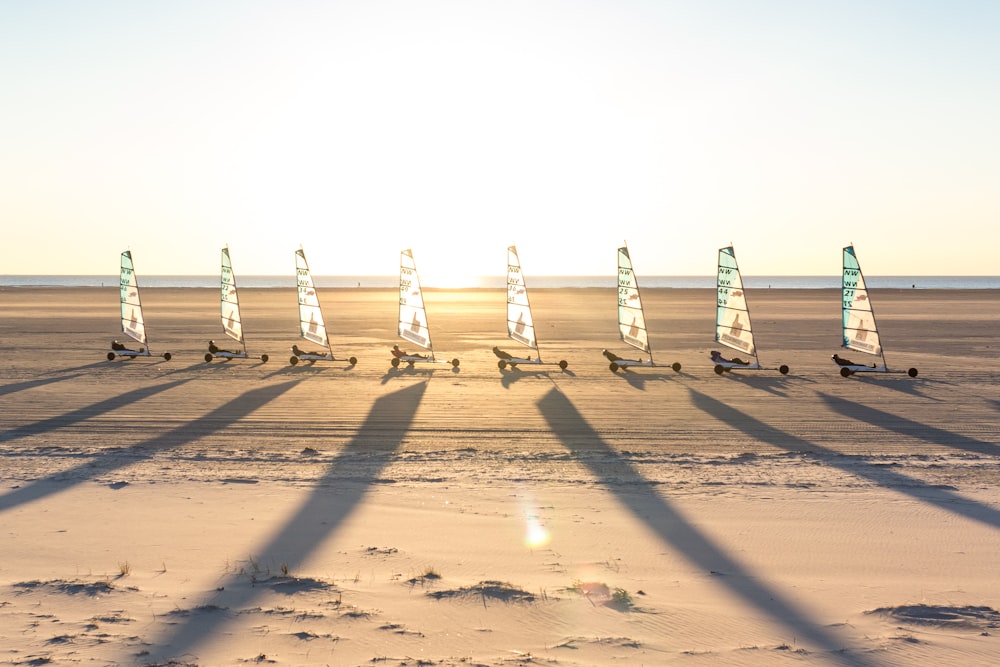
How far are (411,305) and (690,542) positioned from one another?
19247 mm

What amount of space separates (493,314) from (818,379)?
3205 cm

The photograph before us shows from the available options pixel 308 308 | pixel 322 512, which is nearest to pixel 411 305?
pixel 308 308

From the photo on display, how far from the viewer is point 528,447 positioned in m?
13.6

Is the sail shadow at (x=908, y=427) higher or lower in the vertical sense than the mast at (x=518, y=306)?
lower

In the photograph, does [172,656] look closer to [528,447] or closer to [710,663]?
[710,663]

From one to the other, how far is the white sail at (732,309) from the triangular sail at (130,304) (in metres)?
18.7

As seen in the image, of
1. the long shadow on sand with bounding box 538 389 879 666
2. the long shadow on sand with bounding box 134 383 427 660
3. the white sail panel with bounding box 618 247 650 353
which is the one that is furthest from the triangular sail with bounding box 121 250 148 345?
the long shadow on sand with bounding box 538 389 879 666

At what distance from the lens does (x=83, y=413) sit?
1633cm

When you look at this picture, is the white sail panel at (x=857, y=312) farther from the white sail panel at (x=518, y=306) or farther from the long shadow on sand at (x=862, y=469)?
the white sail panel at (x=518, y=306)

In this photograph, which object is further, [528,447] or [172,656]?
[528,447]

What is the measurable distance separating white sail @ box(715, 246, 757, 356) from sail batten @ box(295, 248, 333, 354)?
41.8 feet

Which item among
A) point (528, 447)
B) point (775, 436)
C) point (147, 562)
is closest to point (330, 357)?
point (528, 447)

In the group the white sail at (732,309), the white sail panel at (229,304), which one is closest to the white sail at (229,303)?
the white sail panel at (229,304)

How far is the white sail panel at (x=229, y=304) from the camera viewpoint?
1093 inches
